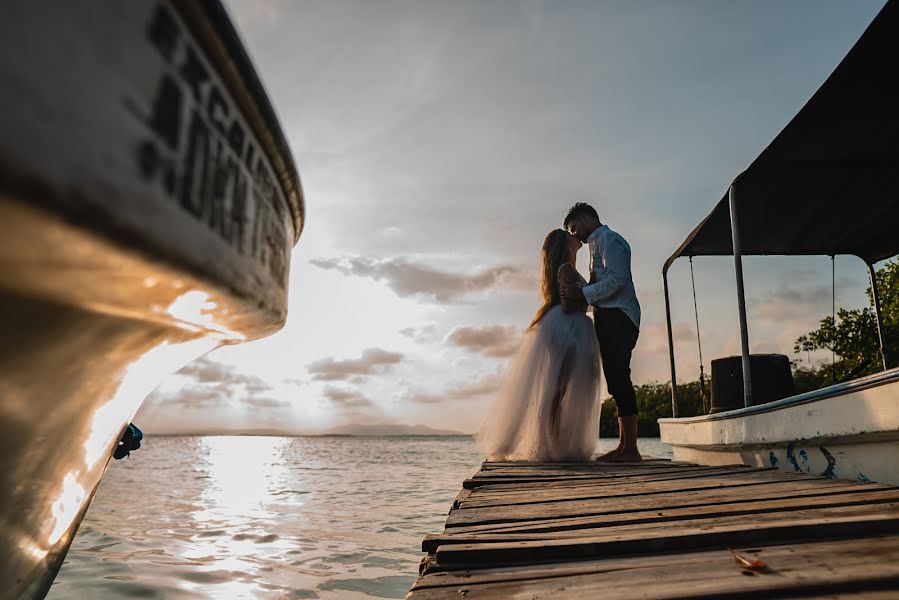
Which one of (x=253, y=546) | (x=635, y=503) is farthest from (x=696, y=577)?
(x=253, y=546)

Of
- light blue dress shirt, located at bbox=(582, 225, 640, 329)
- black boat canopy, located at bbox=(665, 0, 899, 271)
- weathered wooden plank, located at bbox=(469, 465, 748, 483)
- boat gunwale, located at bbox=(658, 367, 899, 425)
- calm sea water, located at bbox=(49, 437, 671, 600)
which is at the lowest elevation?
calm sea water, located at bbox=(49, 437, 671, 600)

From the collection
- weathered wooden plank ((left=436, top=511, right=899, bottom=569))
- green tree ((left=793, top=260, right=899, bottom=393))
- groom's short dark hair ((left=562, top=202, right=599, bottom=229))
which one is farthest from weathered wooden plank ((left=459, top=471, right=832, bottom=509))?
green tree ((left=793, top=260, right=899, bottom=393))

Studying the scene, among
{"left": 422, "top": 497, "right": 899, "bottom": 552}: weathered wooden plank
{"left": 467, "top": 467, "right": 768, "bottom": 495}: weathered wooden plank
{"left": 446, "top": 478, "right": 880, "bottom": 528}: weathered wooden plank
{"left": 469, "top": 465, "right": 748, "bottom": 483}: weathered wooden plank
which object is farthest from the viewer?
{"left": 469, "top": 465, "right": 748, "bottom": 483}: weathered wooden plank

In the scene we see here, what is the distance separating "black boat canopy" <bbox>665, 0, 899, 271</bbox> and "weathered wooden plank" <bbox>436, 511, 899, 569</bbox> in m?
3.05

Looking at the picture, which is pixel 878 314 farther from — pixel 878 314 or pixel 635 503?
pixel 635 503

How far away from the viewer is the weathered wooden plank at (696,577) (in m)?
1.24

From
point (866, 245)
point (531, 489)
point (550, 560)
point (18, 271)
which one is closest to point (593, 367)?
point (531, 489)

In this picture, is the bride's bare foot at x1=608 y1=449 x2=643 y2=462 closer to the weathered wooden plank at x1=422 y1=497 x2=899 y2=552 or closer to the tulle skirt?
the tulle skirt

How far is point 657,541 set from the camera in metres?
1.63

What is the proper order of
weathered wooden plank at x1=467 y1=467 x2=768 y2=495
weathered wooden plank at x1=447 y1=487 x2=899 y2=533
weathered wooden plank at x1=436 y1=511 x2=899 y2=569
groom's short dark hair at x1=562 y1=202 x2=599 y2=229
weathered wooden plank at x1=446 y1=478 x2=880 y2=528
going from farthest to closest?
groom's short dark hair at x1=562 y1=202 x2=599 y2=229
weathered wooden plank at x1=467 y1=467 x2=768 y2=495
weathered wooden plank at x1=446 y1=478 x2=880 y2=528
weathered wooden plank at x1=447 y1=487 x2=899 y2=533
weathered wooden plank at x1=436 y1=511 x2=899 y2=569

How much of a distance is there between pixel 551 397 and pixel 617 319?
91 cm

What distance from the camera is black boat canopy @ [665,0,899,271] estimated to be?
376cm

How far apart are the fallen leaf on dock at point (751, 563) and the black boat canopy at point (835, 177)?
3.37m

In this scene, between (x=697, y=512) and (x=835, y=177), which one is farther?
(x=835, y=177)
